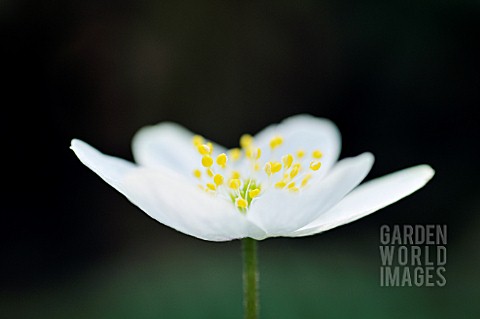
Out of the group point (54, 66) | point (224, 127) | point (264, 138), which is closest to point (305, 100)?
point (224, 127)

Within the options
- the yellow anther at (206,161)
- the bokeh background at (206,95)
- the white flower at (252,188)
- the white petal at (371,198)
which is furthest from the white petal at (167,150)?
the bokeh background at (206,95)

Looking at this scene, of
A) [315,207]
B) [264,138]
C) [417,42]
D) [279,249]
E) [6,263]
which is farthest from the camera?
[417,42]

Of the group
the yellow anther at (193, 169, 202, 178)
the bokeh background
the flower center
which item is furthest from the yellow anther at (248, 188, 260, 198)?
the bokeh background

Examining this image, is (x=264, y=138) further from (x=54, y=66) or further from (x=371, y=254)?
(x=54, y=66)

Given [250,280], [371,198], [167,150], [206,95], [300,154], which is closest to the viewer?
[250,280]

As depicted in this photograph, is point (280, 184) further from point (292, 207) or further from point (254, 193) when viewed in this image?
point (292, 207)

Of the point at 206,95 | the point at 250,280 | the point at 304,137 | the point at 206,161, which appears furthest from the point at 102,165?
the point at 206,95
